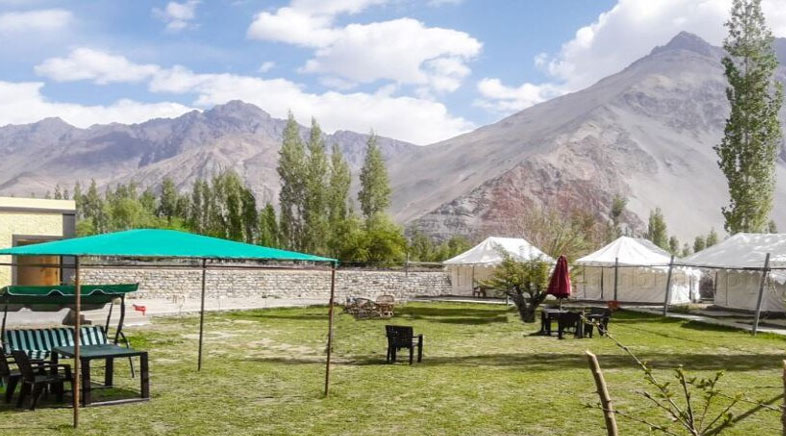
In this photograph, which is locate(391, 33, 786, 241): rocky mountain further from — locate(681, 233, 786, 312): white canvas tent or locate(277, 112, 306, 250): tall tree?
locate(681, 233, 786, 312): white canvas tent

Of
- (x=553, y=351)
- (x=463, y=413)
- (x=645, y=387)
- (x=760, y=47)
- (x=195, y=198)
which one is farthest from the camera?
(x=195, y=198)

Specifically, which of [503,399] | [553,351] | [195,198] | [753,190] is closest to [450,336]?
[553,351]

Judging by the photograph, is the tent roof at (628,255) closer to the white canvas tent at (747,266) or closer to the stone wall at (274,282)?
the white canvas tent at (747,266)

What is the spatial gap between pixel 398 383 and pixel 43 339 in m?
4.49

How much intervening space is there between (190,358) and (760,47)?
26466mm

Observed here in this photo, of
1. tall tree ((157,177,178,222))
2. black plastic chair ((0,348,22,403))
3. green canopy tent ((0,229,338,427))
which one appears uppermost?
tall tree ((157,177,178,222))

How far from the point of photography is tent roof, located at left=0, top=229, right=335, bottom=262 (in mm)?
7449

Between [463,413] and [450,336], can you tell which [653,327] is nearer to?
[450,336]

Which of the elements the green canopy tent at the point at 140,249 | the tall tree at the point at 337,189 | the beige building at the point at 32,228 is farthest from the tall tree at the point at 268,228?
the green canopy tent at the point at 140,249

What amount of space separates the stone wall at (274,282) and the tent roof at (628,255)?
7956mm

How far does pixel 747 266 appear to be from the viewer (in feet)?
67.1

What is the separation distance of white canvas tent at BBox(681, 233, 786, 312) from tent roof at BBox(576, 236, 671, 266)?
363cm

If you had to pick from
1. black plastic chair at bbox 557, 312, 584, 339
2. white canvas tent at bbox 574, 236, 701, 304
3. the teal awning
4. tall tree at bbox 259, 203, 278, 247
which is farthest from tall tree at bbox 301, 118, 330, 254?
the teal awning

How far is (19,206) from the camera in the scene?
25.1 metres
